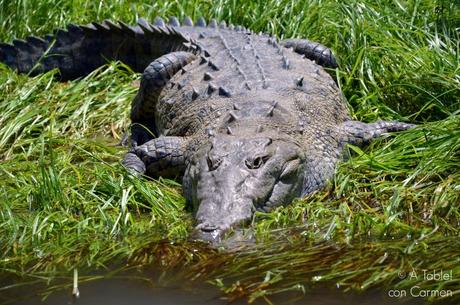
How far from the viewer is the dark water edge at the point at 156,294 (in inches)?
172

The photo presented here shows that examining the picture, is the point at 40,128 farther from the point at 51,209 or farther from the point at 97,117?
the point at 51,209

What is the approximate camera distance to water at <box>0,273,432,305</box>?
14.3ft

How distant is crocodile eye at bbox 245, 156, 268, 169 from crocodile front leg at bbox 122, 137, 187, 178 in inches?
40.9

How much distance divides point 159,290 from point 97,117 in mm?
3683

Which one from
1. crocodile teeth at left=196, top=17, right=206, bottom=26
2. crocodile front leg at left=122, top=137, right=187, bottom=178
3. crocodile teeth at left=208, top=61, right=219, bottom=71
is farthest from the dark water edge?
crocodile teeth at left=196, top=17, right=206, bottom=26

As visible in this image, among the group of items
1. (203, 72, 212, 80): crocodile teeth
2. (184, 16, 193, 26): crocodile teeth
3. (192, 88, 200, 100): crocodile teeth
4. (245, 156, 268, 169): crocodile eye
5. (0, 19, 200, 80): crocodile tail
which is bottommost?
(0, 19, 200, 80): crocodile tail

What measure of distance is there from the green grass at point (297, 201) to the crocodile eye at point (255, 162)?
0.33 meters

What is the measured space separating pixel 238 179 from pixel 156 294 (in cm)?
134

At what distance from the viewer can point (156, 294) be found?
4.57 meters

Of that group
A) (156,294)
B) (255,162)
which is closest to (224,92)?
(255,162)

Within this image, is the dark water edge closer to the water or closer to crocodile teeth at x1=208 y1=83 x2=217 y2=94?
the water

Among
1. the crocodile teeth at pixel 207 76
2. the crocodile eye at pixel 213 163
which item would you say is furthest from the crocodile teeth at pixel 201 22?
the crocodile eye at pixel 213 163

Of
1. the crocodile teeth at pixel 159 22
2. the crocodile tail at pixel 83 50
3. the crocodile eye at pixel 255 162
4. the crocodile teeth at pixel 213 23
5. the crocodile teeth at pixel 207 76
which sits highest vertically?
the crocodile eye at pixel 255 162

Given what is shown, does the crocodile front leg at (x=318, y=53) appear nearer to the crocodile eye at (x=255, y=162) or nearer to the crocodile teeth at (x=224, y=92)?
the crocodile teeth at (x=224, y=92)
